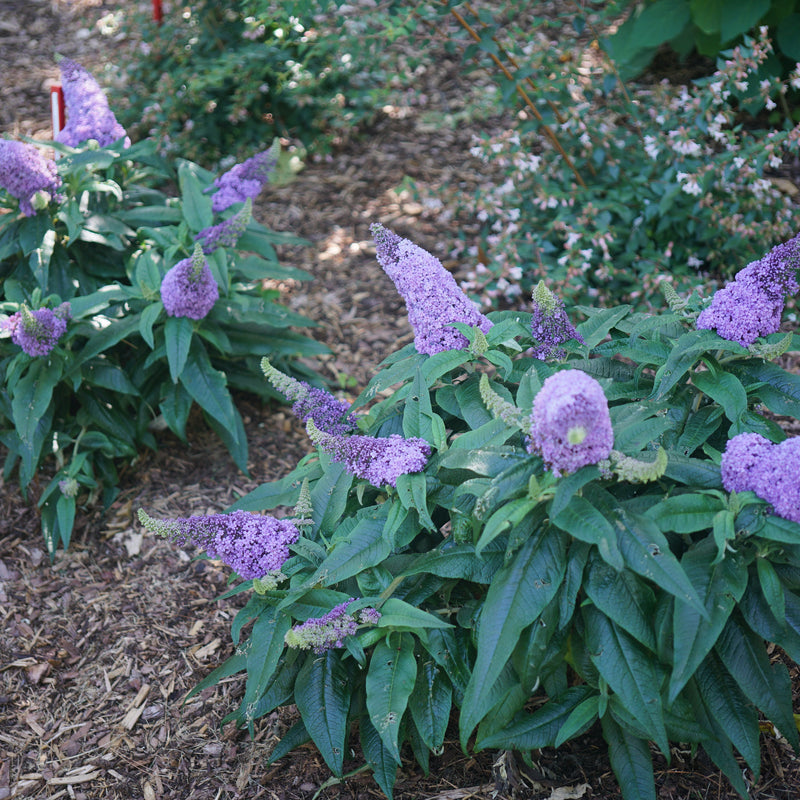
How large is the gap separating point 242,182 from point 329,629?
2619 millimetres

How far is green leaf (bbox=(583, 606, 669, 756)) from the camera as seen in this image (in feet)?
7.18

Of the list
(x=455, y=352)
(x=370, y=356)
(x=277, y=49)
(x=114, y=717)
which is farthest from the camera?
(x=277, y=49)

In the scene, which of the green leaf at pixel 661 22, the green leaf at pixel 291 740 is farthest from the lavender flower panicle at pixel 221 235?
the green leaf at pixel 661 22

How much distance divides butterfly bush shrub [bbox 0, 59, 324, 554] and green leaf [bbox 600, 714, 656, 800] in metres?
2.07

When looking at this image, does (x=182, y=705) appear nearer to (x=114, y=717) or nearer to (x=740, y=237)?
(x=114, y=717)

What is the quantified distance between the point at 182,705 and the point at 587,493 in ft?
6.13

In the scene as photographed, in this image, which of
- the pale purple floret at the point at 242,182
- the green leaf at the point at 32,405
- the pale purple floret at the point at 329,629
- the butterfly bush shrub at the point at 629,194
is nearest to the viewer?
the pale purple floret at the point at 329,629

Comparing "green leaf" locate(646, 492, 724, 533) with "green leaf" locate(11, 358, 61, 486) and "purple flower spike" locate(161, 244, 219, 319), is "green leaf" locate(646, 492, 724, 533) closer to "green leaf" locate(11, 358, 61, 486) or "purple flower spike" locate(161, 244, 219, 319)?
"purple flower spike" locate(161, 244, 219, 319)

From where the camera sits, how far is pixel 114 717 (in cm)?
319

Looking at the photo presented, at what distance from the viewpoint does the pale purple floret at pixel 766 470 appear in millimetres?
2094

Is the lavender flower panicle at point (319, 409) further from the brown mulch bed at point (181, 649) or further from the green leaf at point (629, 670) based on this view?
the brown mulch bed at point (181, 649)

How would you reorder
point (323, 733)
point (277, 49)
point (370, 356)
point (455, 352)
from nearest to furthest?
point (323, 733)
point (455, 352)
point (370, 356)
point (277, 49)

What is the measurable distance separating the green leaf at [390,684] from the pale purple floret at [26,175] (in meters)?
2.69

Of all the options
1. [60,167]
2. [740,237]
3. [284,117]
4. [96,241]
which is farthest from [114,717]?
Result: [284,117]
